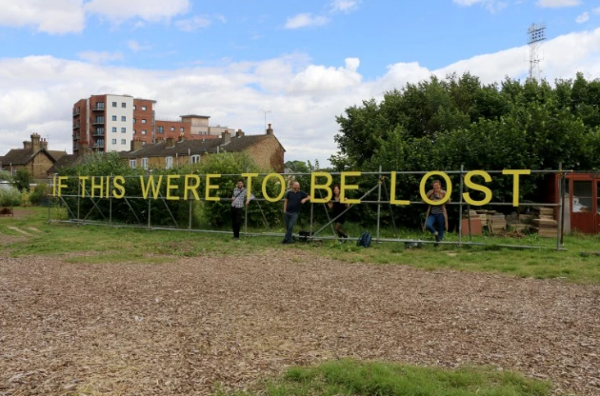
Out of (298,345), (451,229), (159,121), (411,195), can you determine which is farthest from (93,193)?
(159,121)

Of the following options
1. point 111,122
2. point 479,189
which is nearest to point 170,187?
point 479,189

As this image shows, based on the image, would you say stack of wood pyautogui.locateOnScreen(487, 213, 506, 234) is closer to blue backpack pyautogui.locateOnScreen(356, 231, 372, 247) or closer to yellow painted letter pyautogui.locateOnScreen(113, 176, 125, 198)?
blue backpack pyautogui.locateOnScreen(356, 231, 372, 247)

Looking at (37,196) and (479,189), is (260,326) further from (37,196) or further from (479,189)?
(37,196)

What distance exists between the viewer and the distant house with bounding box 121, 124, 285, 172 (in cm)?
6128

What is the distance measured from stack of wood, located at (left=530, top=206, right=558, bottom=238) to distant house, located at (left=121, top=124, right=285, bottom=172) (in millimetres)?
43791

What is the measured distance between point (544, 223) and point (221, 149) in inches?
1843

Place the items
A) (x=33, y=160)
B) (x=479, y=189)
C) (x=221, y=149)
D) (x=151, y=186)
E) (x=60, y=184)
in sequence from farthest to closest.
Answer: (x=33, y=160)
(x=221, y=149)
(x=60, y=184)
(x=151, y=186)
(x=479, y=189)

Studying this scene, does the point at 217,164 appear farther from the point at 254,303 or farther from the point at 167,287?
the point at 254,303

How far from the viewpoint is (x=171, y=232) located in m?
19.7

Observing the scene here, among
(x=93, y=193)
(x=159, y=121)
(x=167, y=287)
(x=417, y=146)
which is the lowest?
(x=167, y=287)

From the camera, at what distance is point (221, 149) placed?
198ft

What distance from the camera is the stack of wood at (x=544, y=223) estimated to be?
16.6 m

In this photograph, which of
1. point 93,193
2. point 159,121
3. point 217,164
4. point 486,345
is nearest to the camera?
point 486,345

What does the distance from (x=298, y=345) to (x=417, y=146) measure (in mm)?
15172
